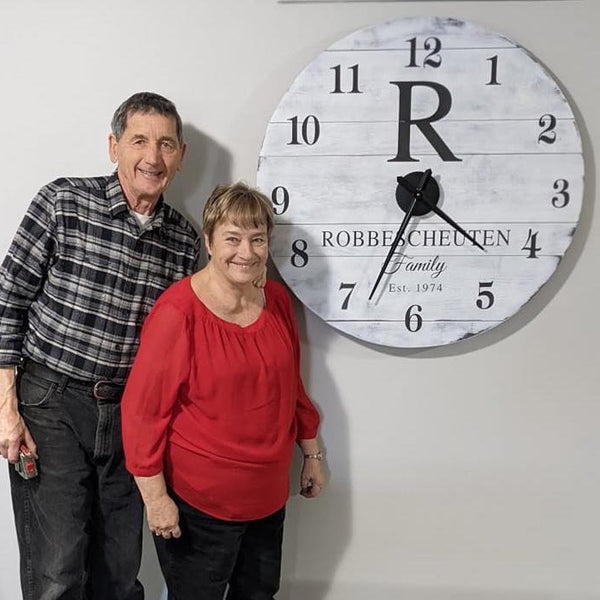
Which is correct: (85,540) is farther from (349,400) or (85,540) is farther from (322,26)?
(322,26)

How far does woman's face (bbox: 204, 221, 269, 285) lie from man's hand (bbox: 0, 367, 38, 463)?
0.46m

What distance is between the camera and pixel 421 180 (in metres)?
1.30

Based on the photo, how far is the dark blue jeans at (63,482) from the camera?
121cm

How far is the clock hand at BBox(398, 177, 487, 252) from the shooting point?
4.25ft

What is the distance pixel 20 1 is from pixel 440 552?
1518 mm

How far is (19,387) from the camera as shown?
1.22 metres

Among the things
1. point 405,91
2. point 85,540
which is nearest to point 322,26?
point 405,91

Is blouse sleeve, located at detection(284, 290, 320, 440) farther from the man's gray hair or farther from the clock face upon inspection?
the man's gray hair

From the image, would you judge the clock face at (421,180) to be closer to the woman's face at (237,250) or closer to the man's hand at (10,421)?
the woman's face at (237,250)

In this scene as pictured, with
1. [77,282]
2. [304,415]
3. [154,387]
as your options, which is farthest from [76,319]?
[304,415]

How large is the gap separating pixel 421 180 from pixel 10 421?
0.93 m

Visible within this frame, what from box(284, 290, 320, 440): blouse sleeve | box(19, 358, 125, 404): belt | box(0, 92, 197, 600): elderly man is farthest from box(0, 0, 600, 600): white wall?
box(19, 358, 125, 404): belt

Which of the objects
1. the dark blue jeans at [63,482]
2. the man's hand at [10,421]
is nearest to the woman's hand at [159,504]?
the dark blue jeans at [63,482]

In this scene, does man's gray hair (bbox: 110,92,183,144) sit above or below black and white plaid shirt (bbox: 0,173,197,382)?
above
